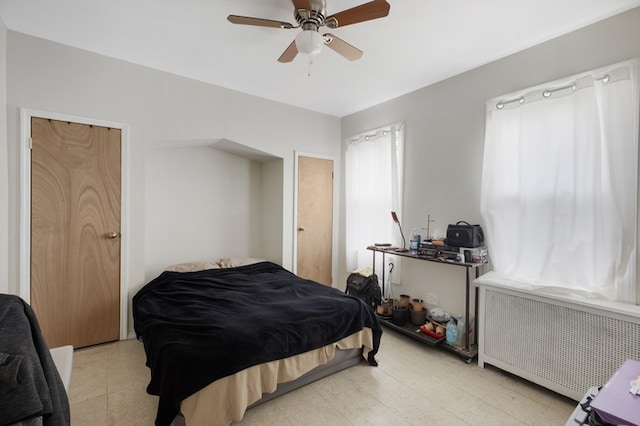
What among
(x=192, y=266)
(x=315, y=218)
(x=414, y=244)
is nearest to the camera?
(x=414, y=244)

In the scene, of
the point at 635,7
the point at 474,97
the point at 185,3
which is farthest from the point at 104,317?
the point at 635,7

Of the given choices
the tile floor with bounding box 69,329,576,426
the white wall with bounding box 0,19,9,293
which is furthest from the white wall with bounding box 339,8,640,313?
the white wall with bounding box 0,19,9,293

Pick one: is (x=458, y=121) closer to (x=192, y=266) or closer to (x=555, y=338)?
(x=555, y=338)

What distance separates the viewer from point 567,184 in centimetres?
227

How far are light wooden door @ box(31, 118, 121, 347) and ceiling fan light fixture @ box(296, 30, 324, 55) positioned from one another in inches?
81.7

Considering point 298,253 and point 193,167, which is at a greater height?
point 193,167

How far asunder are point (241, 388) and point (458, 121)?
2.98m

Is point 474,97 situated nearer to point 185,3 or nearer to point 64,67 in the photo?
point 185,3

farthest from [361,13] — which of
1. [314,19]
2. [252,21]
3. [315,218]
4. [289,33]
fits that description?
[315,218]

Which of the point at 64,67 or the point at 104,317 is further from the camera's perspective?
the point at 104,317

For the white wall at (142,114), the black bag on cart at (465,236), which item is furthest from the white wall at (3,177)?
the black bag on cart at (465,236)

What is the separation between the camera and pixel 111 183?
2.84m

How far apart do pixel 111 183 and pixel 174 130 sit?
Result: 0.81m

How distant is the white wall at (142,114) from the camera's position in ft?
7.93
